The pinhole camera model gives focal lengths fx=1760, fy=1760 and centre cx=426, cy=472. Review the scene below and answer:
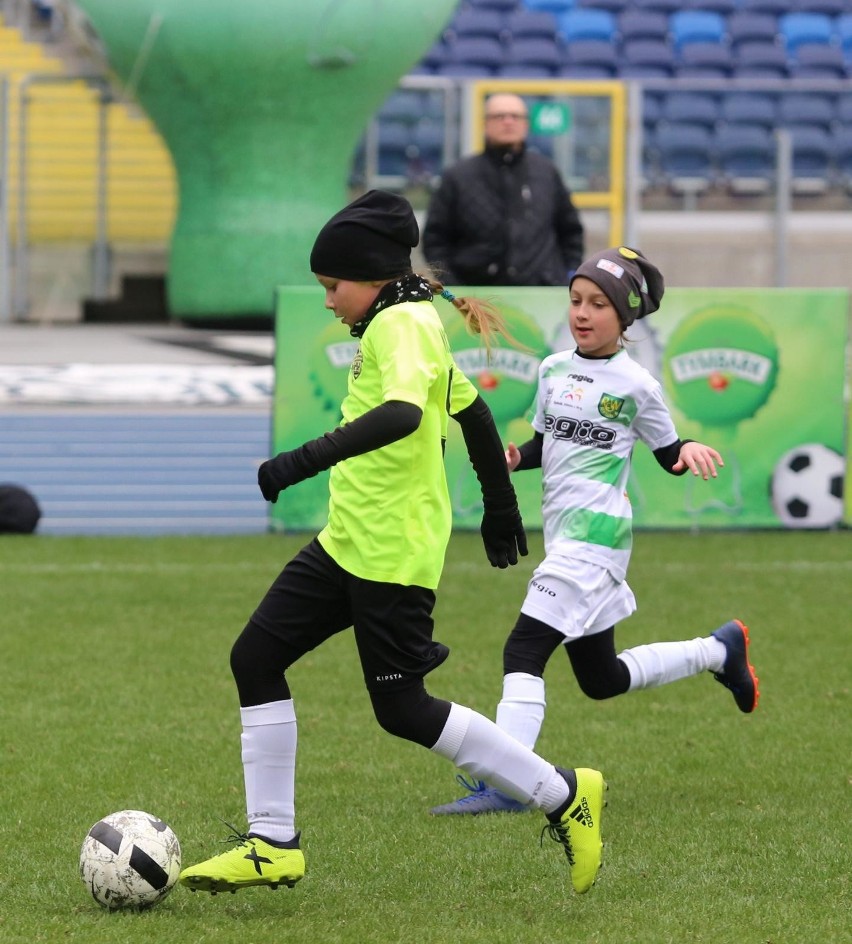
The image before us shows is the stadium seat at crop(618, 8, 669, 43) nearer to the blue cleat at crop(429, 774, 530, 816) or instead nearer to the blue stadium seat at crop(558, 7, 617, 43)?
the blue stadium seat at crop(558, 7, 617, 43)

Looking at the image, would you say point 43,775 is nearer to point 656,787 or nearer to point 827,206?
point 656,787

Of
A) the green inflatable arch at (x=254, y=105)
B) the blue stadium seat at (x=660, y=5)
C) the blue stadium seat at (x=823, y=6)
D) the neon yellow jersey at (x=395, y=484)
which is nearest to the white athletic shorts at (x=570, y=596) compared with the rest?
the neon yellow jersey at (x=395, y=484)

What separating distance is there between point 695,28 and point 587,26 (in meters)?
1.50

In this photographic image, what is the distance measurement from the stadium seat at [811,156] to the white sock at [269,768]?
16821mm

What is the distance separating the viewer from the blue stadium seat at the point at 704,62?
22812 millimetres

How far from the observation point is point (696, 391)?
10.6 metres

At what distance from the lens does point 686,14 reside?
23484mm

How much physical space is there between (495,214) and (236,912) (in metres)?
6.77

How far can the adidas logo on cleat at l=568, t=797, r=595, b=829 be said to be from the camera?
163 inches

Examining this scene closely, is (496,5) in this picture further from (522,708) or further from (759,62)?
(522,708)

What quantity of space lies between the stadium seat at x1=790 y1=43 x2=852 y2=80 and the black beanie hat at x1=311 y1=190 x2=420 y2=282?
20.1m

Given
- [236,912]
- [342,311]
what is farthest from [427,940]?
[342,311]

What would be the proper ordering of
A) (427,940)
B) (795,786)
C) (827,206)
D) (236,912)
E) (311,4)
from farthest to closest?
(827,206) → (311,4) → (795,786) → (236,912) → (427,940)

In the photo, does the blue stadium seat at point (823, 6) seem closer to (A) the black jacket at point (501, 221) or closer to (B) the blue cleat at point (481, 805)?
(A) the black jacket at point (501, 221)
